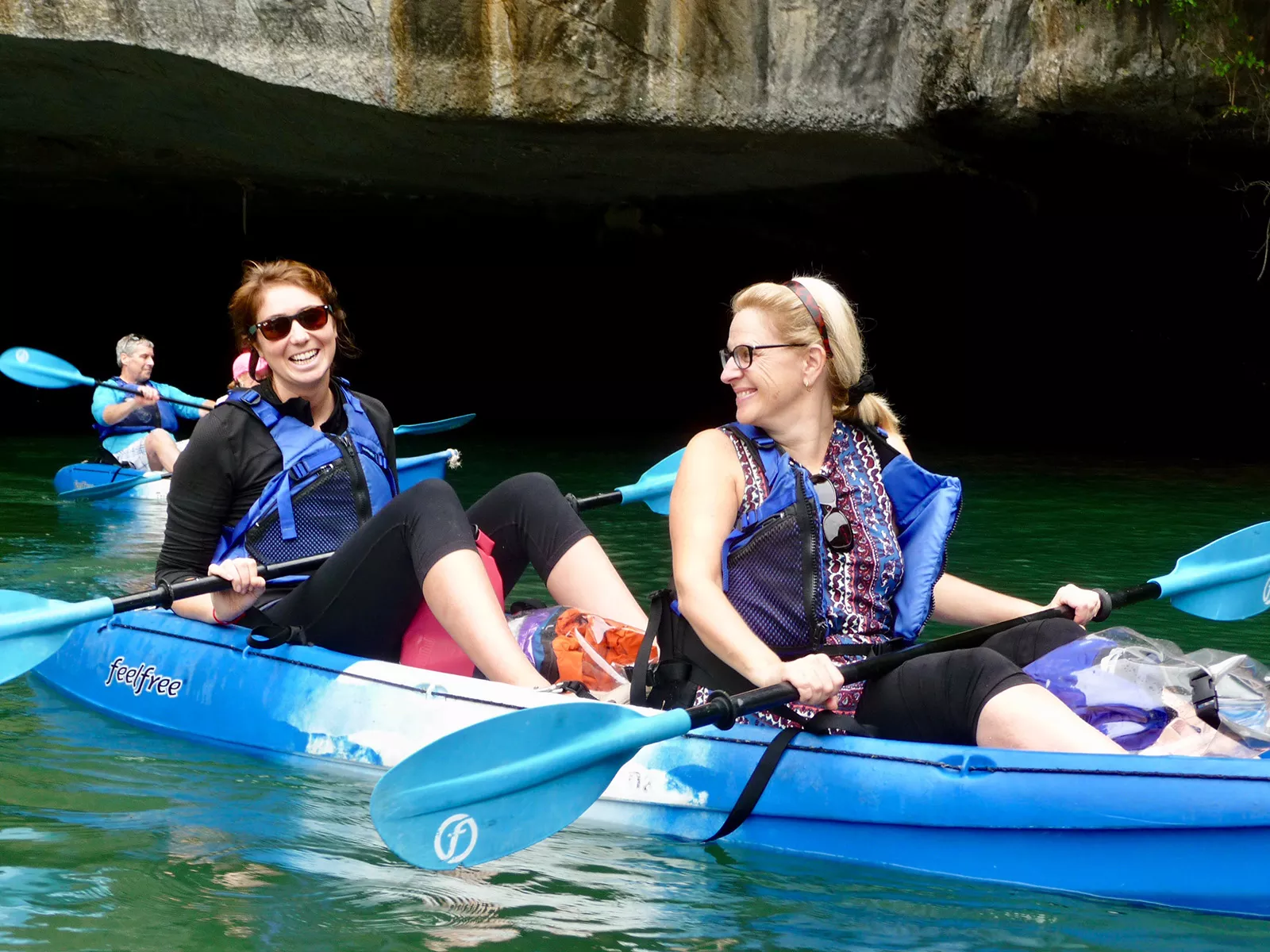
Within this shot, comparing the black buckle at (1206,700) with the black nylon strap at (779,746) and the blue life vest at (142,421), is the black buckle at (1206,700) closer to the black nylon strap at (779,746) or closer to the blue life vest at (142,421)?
the black nylon strap at (779,746)

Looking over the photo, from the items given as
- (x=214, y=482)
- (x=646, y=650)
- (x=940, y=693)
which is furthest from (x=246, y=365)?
(x=940, y=693)

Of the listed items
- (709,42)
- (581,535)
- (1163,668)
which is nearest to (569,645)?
(581,535)

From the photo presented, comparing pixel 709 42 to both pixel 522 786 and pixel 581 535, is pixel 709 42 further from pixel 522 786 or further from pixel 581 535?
pixel 522 786

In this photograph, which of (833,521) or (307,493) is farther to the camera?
(307,493)

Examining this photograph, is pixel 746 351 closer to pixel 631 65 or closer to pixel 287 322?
pixel 287 322

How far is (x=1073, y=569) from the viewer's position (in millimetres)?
6152

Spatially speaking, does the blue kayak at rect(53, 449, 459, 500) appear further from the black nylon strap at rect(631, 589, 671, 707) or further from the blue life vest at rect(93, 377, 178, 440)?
the black nylon strap at rect(631, 589, 671, 707)

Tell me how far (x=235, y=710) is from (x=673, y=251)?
40.3 ft

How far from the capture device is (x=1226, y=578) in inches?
143

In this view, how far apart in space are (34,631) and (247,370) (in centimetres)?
189

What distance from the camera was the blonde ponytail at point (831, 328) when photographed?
289cm

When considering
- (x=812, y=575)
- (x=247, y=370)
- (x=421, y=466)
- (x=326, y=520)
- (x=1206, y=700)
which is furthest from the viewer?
(x=421, y=466)

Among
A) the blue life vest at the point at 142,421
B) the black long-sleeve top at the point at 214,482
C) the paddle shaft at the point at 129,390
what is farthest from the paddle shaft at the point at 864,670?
the blue life vest at the point at 142,421

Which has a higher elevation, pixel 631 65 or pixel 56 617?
pixel 631 65
